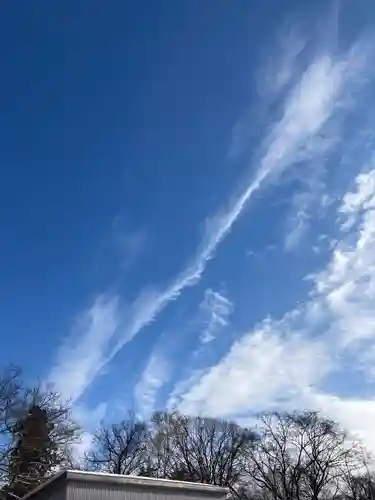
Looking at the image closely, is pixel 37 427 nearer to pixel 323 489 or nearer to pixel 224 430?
pixel 224 430

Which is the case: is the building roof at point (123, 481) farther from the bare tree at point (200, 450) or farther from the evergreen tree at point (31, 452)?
the bare tree at point (200, 450)

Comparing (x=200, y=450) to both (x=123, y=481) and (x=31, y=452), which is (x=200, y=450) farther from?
(x=123, y=481)

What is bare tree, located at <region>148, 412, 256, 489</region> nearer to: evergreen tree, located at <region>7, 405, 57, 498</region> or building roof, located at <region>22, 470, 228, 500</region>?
evergreen tree, located at <region>7, 405, 57, 498</region>

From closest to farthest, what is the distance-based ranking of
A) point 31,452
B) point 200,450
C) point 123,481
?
point 123,481 → point 31,452 → point 200,450

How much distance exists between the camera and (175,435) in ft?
134

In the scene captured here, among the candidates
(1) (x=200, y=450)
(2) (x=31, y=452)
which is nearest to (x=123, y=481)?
(2) (x=31, y=452)

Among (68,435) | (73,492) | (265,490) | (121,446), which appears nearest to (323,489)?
(265,490)

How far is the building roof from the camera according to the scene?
10.2m

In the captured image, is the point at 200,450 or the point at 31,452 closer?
the point at 31,452

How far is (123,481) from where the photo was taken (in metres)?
10.8

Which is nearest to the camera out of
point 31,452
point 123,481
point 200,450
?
point 123,481

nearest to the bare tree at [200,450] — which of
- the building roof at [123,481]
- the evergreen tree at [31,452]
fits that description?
the evergreen tree at [31,452]

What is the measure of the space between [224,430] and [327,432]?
308 inches

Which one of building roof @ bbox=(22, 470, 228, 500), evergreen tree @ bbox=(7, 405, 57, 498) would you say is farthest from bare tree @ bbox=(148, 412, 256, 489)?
building roof @ bbox=(22, 470, 228, 500)
